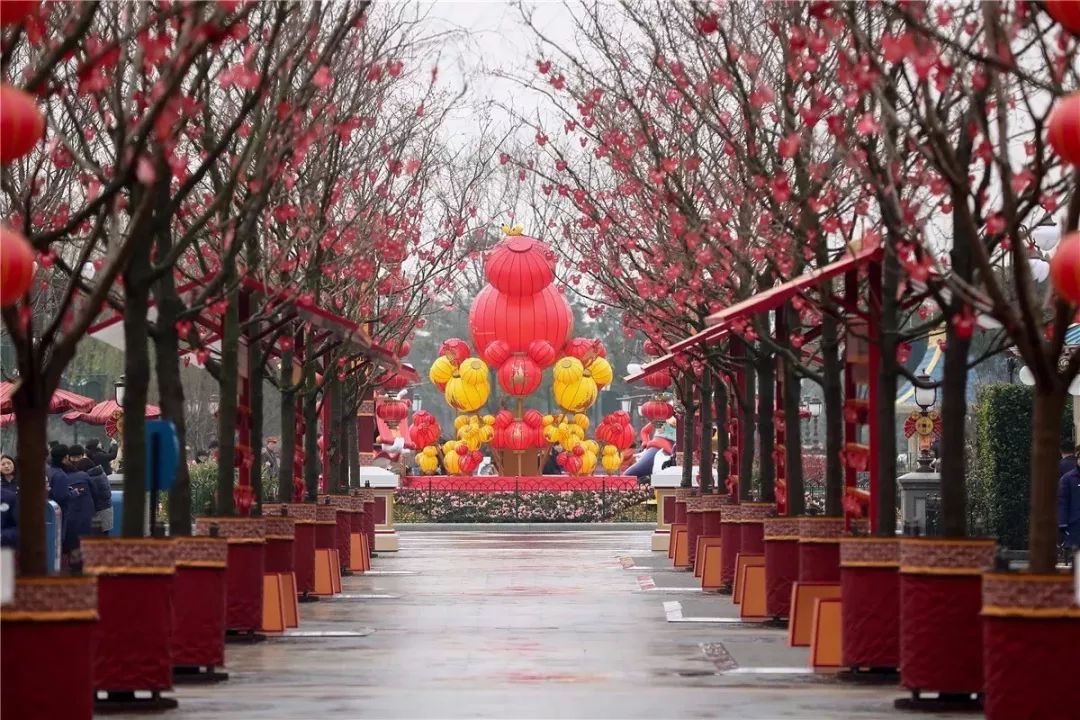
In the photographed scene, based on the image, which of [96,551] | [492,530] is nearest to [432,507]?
[492,530]

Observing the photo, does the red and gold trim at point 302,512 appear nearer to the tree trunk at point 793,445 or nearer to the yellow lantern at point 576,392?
the tree trunk at point 793,445

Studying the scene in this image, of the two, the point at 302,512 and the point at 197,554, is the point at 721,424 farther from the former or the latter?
the point at 197,554

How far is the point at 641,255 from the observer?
124ft

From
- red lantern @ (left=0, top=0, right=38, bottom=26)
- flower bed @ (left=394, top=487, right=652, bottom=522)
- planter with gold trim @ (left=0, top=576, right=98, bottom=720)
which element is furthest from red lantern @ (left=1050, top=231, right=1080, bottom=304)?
flower bed @ (left=394, top=487, right=652, bottom=522)

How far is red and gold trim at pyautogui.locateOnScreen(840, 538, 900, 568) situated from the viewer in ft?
58.0

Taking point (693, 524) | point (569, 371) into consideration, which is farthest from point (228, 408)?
point (569, 371)

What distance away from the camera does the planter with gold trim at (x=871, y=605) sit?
1775cm

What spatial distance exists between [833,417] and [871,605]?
16.5 ft

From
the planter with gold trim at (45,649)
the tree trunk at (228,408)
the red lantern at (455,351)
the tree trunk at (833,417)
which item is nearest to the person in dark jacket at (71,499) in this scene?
the tree trunk at (228,408)

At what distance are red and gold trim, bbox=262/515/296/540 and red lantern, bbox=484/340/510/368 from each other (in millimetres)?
36949

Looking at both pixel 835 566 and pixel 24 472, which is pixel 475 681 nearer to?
pixel 835 566

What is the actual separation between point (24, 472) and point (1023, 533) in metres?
24.7

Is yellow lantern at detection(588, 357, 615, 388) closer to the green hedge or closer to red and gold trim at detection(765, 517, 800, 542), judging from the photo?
the green hedge

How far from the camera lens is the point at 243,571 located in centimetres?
2200
